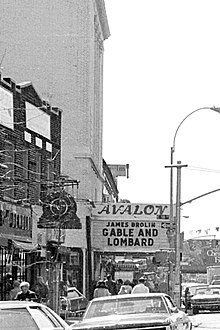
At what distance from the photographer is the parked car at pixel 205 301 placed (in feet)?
143

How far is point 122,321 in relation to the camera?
52.2ft

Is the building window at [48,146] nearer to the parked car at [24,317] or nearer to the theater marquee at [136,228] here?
the theater marquee at [136,228]

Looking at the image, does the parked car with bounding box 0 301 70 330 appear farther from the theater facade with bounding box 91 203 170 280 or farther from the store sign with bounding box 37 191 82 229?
the theater facade with bounding box 91 203 170 280

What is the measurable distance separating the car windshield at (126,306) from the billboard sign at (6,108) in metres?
11.0

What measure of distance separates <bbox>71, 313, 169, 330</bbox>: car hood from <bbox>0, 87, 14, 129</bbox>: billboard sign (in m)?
11.8

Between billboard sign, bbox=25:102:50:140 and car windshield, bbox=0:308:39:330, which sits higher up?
billboard sign, bbox=25:102:50:140

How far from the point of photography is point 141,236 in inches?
1719

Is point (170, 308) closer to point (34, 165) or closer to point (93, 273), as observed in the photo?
point (34, 165)

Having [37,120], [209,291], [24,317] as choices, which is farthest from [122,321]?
[209,291]

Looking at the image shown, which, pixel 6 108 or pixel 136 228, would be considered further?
pixel 136 228

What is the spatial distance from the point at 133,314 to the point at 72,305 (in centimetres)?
1426

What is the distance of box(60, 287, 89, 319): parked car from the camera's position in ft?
94.8

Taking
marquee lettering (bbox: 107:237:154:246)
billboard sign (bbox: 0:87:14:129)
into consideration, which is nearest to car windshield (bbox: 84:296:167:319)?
billboard sign (bbox: 0:87:14:129)

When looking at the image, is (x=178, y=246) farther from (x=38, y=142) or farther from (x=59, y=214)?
(x=59, y=214)
